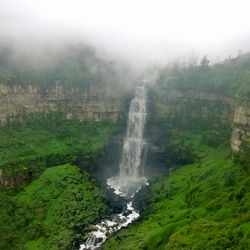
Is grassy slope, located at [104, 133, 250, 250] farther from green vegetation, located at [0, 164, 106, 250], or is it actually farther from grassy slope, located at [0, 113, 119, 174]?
grassy slope, located at [0, 113, 119, 174]

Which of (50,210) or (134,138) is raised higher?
(134,138)

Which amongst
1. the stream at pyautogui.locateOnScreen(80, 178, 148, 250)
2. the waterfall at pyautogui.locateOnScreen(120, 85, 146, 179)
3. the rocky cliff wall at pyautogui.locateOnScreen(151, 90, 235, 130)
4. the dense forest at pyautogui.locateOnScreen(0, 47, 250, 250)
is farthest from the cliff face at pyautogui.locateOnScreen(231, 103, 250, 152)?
the waterfall at pyautogui.locateOnScreen(120, 85, 146, 179)

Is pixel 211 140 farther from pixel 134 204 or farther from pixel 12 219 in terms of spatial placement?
pixel 12 219

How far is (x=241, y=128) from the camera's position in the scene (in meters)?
113

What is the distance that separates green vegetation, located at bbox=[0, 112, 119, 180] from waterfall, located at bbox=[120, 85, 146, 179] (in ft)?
20.7

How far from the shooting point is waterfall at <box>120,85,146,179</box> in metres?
143

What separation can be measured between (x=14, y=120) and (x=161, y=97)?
164 ft

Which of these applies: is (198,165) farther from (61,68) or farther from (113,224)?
(61,68)

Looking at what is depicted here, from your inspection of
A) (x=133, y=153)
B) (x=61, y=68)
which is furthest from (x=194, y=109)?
(x=61, y=68)

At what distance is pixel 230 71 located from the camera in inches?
6403

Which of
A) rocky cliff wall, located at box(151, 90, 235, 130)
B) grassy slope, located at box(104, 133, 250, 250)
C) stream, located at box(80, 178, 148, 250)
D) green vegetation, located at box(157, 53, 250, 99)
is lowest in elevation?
stream, located at box(80, 178, 148, 250)

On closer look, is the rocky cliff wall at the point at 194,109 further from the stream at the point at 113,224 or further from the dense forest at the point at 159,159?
the stream at the point at 113,224

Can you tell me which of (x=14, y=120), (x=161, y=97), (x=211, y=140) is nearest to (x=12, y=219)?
(x=14, y=120)

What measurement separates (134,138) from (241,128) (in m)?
48.5
